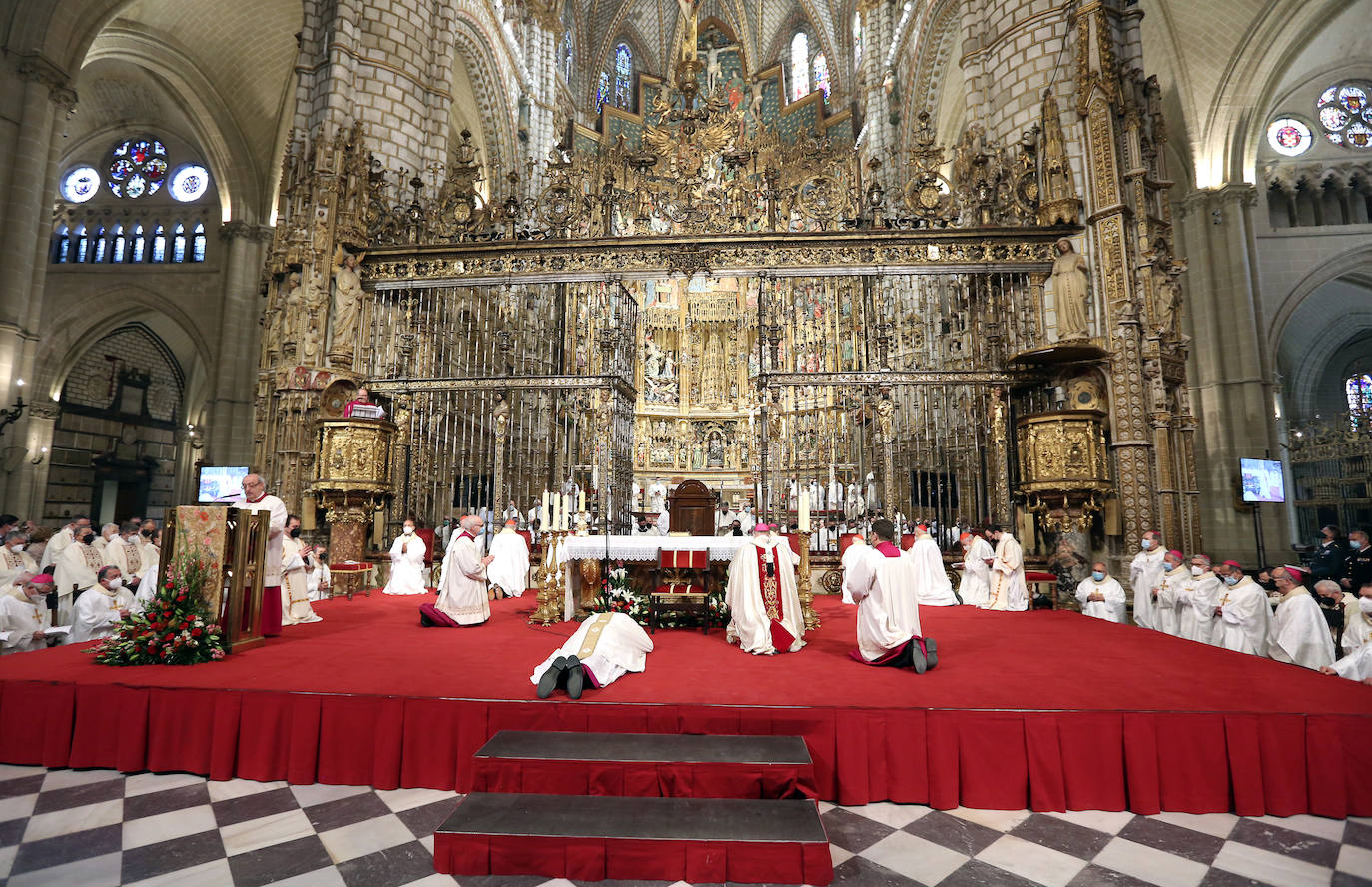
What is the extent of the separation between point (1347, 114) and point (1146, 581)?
68.9 feet

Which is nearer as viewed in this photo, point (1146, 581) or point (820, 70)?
point (1146, 581)

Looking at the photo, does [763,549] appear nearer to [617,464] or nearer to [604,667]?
[604,667]

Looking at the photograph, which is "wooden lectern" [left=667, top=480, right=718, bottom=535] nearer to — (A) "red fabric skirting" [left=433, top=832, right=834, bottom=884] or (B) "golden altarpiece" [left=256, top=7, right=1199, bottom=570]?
(B) "golden altarpiece" [left=256, top=7, right=1199, bottom=570]

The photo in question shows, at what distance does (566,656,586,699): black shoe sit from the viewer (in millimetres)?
4523

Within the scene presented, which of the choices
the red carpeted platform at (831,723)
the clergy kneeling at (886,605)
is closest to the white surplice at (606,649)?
the red carpeted platform at (831,723)

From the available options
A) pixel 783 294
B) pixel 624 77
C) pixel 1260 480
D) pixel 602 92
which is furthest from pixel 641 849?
pixel 624 77

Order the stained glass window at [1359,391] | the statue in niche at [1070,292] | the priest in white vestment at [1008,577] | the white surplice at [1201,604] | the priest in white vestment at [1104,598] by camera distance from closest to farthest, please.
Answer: the white surplice at [1201,604], the priest in white vestment at [1104,598], the priest in white vestment at [1008,577], the statue in niche at [1070,292], the stained glass window at [1359,391]

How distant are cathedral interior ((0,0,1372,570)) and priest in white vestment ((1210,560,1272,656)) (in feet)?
8.91

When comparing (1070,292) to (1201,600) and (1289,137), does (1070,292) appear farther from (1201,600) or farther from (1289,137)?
(1289,137)

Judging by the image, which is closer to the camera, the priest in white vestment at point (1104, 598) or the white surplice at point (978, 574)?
the priest in white vestment at point (1104, 598)

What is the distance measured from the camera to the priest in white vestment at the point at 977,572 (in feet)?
32.6

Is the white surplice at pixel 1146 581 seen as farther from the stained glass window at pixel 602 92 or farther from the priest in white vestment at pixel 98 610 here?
the stained glass window at pixel 602 92

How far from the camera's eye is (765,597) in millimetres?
6434

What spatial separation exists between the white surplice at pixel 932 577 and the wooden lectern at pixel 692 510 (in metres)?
3.37
